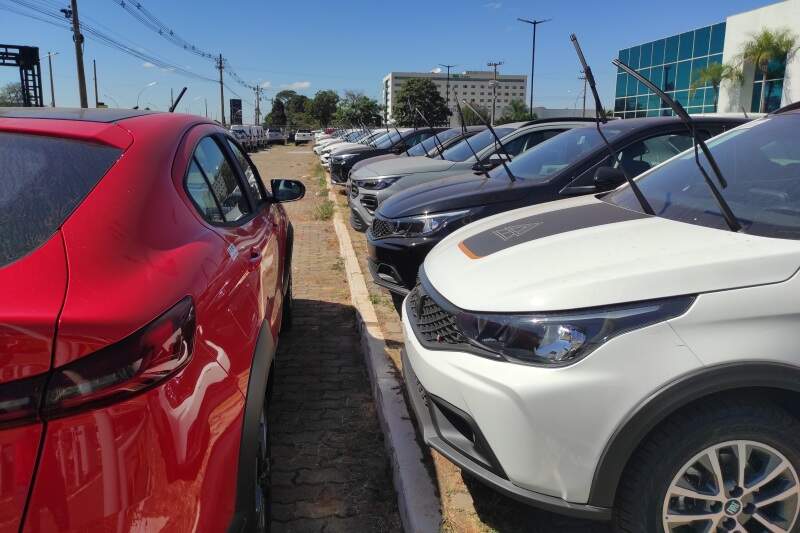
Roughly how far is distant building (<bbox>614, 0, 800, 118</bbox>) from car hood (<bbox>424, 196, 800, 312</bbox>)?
86.4 feet

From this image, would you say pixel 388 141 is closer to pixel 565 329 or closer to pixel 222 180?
pixel 222 180

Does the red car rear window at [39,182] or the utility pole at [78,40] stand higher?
the utility pole at [78,40]

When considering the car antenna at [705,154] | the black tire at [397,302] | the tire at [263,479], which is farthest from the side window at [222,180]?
the black tire at [397,302]

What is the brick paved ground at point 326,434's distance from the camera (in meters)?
2.79

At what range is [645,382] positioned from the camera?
6.45ft

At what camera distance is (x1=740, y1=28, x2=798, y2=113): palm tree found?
91.1ft

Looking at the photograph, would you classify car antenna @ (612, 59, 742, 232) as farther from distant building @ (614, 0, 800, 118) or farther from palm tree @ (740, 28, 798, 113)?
palm tree @ (740, 28, 798, 113)

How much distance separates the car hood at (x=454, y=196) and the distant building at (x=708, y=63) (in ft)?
79.0

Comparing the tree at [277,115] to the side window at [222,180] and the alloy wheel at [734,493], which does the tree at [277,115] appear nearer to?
the side window at [222,180]

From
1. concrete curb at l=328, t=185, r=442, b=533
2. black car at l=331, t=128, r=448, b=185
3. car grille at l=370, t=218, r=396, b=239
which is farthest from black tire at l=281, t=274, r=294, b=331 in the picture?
black car at l=331, t=128, r=448, b=185

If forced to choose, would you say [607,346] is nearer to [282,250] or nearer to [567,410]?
[567,410]

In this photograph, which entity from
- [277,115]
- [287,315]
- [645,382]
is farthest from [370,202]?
[277,115]

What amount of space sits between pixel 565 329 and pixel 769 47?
32162mm

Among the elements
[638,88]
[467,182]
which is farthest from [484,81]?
[467,182]
